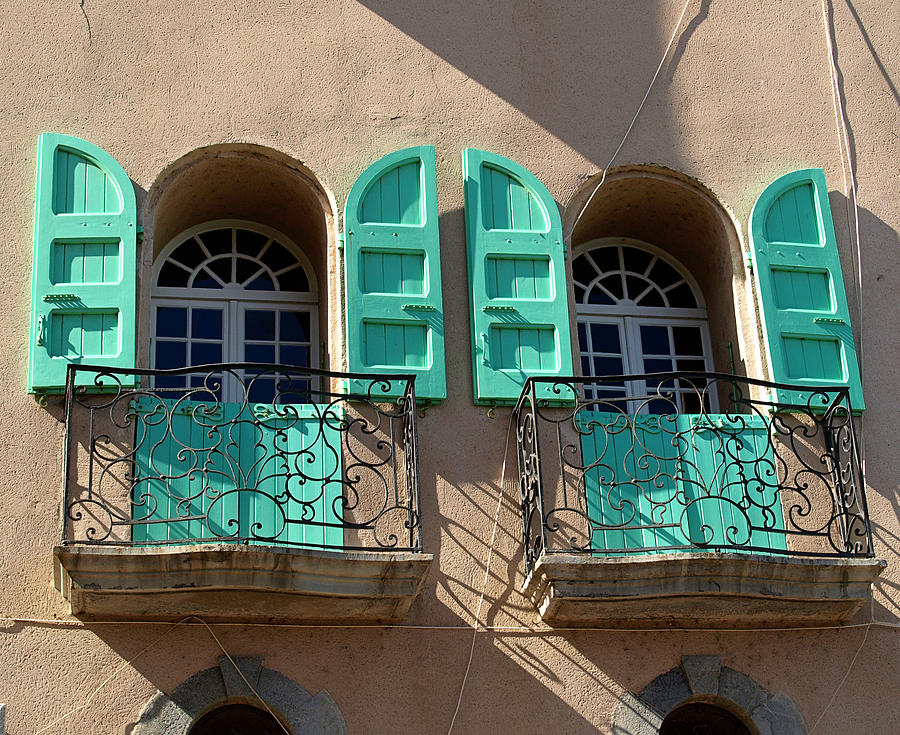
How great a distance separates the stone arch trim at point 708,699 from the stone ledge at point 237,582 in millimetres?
1419

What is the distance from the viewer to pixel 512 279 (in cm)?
950

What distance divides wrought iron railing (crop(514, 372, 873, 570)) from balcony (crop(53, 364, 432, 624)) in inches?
34.7

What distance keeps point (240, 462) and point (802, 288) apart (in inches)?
150

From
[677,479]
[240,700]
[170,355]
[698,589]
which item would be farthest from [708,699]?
[170,355]

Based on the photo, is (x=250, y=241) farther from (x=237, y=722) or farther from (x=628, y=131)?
(x=237, y=722)

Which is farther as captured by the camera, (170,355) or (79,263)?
(170,355)

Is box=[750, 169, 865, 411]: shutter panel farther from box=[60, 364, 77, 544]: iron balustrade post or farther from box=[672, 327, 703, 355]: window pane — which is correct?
box=[60, 364, 77, 544]: iron balustrade post

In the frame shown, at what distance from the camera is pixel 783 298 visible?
9.71 metres

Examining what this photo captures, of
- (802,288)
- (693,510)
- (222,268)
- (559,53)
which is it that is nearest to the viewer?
(693,510)

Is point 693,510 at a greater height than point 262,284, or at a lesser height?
lesser

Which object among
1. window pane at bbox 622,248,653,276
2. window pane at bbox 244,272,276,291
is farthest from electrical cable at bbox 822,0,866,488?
window pane at bbox 244,272,276,291

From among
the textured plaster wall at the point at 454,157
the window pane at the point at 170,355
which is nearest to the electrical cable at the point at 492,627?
the textured plaster wall at the point at 454,157

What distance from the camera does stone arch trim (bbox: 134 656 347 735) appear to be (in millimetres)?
8016

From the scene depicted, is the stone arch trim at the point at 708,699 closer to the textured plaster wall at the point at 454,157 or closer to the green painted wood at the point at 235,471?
the textured plaster wall at the point at 454,157
